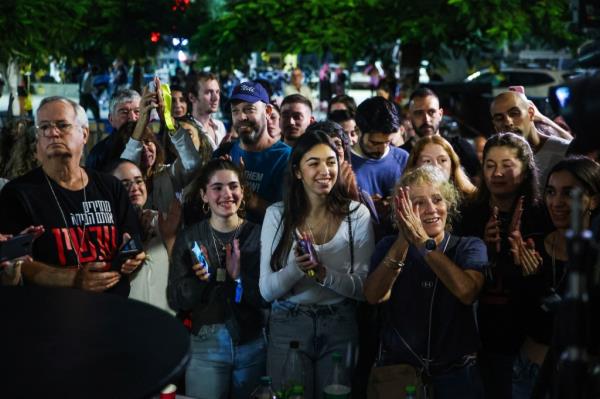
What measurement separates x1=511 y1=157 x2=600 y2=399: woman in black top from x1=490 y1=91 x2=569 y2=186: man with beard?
1455 millimetres

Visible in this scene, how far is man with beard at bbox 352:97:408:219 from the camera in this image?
20.0ft

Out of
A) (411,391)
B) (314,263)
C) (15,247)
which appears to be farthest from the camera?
(314,263)

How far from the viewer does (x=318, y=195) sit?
4.95m

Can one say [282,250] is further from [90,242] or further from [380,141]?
[380,141]

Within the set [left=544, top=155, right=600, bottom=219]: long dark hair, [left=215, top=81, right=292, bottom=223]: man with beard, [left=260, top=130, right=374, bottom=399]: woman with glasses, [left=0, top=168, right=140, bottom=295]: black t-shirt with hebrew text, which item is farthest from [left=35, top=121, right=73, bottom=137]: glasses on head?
[left=544, top=155, right=600, bottom=219]: long dark hair

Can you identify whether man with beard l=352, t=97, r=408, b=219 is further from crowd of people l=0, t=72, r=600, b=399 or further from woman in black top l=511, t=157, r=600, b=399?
woman in black top l=511, t=157, r=600, b=399

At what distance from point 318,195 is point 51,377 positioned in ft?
9.10

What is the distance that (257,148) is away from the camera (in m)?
6.27

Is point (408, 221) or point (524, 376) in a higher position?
point (408, 221)

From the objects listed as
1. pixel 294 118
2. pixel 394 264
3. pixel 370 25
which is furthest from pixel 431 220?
pixel 370 25

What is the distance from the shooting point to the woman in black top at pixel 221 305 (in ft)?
16.1

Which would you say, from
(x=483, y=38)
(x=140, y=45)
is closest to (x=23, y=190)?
(x=483, y=38)

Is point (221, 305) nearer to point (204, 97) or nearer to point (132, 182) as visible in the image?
point (132, 182)

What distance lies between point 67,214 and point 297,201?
1.25 m
